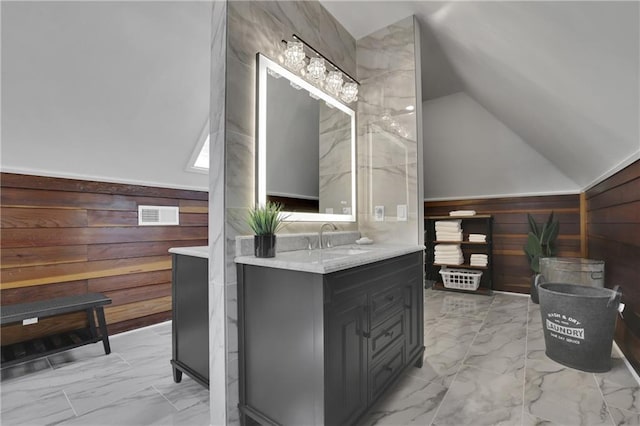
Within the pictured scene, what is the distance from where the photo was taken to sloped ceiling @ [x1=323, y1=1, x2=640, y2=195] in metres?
1.22

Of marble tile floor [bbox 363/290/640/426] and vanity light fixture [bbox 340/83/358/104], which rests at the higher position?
vanity light fixture [bbox 340/83/358/104]

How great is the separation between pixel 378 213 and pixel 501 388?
1390mm

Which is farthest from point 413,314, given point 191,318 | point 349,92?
point 349,92

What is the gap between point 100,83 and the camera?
6.36ft

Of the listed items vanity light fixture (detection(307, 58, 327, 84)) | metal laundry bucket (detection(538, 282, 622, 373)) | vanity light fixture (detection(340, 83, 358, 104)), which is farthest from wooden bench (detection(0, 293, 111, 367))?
metal laundry bucket (detection(538, 282, 622, 373))

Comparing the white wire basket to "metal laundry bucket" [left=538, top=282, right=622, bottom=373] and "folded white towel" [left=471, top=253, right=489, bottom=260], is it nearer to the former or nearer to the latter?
"folded white towel" [left=471, top=253, right=489, bottom=260]

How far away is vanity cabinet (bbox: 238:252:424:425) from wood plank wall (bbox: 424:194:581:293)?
9.91 ft

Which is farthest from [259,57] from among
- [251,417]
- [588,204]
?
[588,204]

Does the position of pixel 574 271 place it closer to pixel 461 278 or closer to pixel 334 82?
pixel 461 278

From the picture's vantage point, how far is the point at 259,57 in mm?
1648

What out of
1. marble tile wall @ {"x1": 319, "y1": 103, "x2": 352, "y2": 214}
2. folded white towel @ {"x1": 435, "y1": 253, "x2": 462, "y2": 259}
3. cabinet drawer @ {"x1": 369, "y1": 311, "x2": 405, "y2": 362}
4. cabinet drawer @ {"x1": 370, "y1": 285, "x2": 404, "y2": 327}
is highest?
marble tile wall @ {"x1": 319, "y1": 103, "x2": 352, "y2": 214}

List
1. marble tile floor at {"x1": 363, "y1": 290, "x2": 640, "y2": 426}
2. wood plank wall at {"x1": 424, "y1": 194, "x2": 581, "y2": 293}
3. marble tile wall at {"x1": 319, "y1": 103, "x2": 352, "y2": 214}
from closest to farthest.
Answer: marble tile floor at {"x1": 363, "y1": 290, "x2": 640, "y2": 426}
marble tile wall at {"x1": 319, "y1": 103, "x2": 352, "y2": 214}
wood plank wall at {"x1": 424, "y1": 194, "x2": 581, "y2": 293}

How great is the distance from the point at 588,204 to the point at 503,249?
1033 millimetres

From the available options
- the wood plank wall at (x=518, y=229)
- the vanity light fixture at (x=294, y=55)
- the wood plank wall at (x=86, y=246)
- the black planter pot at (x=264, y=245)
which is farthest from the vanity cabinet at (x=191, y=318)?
the wood plank wall at (x=518, y=229)
